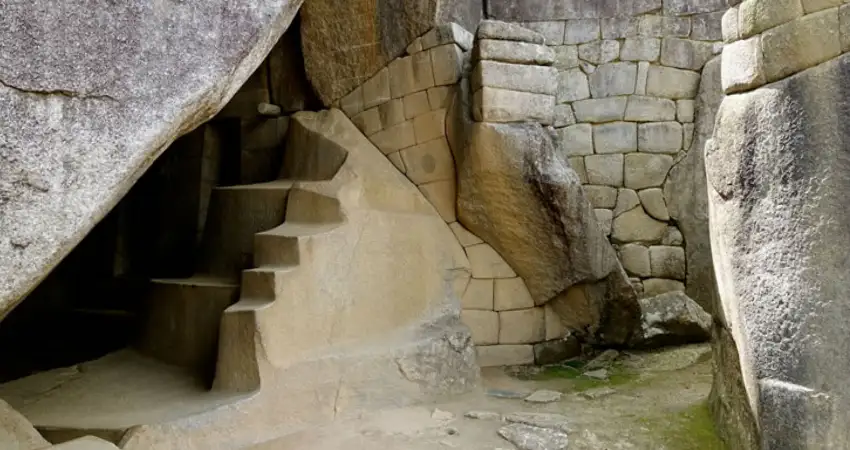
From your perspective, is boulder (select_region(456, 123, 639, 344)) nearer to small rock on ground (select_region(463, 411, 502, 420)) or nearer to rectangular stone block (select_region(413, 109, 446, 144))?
rectangular stone block (select_region(413, 109, 446, 144))

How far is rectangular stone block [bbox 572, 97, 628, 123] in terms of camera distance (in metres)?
6.15

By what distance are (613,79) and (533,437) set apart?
3930mm

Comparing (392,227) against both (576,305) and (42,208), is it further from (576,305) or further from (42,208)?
(42,208)

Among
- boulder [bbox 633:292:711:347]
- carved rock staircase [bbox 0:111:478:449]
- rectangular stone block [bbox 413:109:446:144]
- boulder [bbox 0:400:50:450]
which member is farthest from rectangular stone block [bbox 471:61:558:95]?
boulder [bbox 0:400:50:450]

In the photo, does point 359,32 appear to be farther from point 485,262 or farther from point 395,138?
point 485,262

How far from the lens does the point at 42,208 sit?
2.28 m

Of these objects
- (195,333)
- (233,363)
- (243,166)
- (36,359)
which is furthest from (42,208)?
(36,359)

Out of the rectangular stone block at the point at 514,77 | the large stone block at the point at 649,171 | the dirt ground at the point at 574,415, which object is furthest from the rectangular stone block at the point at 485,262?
the large stone block at the point at 649,171

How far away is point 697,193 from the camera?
600 cm

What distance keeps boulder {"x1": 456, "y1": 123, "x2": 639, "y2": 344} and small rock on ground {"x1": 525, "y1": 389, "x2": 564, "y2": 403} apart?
927mm

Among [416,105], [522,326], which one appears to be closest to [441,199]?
[416,105]

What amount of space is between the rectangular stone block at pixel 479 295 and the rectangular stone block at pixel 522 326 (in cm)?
14

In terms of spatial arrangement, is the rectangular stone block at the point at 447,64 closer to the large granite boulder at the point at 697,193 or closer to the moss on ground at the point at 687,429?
the large granite boulder at the point at 697,193

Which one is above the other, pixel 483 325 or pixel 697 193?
pixel 697 193
